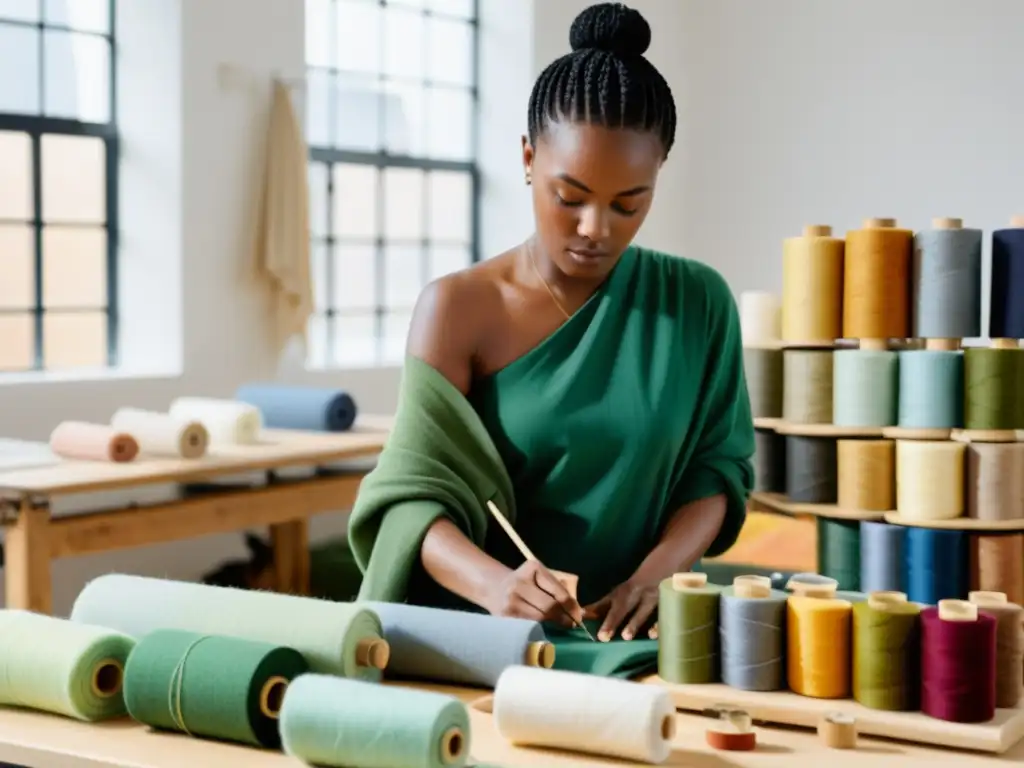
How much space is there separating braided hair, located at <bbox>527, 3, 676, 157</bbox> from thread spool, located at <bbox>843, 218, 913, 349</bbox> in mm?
1421

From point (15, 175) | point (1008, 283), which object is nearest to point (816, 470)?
point (1008, 283)

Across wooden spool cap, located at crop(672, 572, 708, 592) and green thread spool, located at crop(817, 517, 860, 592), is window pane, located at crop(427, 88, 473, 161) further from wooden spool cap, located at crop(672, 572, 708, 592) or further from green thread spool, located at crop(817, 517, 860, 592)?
wooden spool cap, located at crop(672, 572, 708, 592)

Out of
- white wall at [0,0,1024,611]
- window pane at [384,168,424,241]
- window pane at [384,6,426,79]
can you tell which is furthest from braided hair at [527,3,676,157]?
window pane at [384,6,426,79]

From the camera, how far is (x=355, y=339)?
6.77 metres

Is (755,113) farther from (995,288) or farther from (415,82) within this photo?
(995,288)

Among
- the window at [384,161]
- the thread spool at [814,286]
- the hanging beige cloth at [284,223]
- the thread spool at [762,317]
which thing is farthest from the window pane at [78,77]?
the thread spool at [814,286]

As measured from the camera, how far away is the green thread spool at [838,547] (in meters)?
3.27

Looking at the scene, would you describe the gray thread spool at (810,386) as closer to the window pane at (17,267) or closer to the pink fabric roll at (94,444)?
the pink fabric roll at (94,444)

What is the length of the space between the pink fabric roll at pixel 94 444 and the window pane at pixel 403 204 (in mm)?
2851

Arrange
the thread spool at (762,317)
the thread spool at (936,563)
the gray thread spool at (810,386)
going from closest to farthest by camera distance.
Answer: the thread spool at (936,563), the gray thread spool at (810,386), the thread spool at (762,317)

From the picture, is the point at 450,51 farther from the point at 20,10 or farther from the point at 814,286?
the point at 814,286

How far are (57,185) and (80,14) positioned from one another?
631 mm

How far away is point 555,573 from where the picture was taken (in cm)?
170

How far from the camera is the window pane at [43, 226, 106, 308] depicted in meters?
5.41
